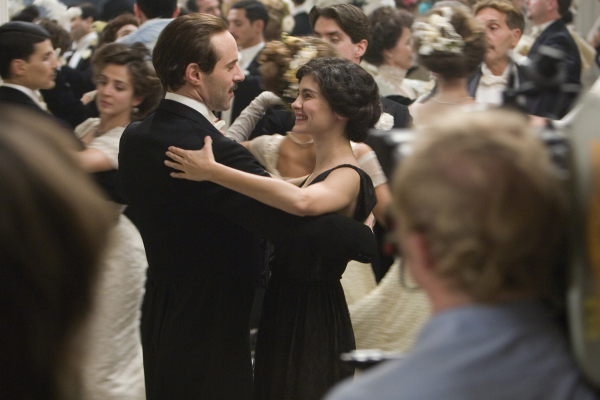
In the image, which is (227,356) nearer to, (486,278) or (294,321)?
(294,321)

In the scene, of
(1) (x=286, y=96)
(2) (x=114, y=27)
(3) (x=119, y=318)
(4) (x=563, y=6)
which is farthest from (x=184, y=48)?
(4) (x=563, y=6)

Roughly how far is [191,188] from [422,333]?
165 centimetres

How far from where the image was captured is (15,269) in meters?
1.01

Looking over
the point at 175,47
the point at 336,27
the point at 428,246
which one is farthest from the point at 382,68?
the point at 428,246

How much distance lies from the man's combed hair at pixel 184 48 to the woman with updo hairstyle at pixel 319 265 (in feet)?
1.07

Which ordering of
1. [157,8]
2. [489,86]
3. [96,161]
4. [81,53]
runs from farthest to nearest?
[81,53], [157,8], [489,86], [96,161]

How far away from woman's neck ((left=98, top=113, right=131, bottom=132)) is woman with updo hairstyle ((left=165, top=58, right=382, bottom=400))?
107 centimetres

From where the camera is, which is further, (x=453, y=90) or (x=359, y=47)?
(x=359, y=47)

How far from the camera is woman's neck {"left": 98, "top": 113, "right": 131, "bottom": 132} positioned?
364 cm

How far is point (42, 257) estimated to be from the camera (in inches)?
40.0

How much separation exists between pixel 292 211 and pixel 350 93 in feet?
1.86

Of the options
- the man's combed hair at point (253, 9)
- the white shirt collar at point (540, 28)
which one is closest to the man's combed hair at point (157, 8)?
the man's combed hair at point (253, 9)

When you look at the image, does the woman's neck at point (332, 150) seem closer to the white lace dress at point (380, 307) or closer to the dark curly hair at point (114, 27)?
the white lace dress at point (380, 307)

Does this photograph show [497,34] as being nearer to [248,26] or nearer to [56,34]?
[248,26]
